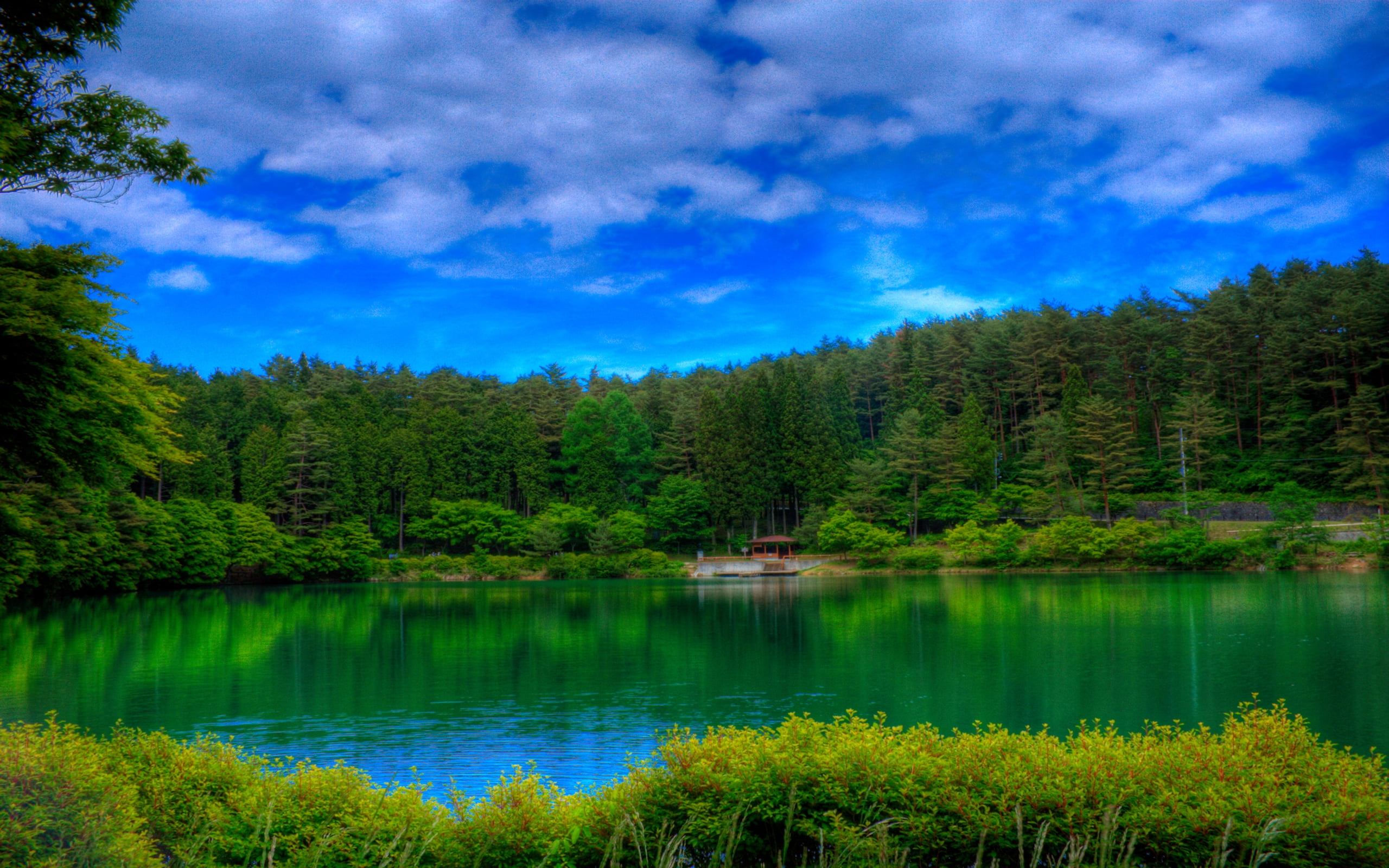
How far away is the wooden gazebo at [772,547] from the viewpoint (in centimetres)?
5381

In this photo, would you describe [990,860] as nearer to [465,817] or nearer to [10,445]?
[465,817]

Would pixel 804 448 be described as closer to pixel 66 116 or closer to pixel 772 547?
pixel 772 547

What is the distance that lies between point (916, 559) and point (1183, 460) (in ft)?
53.6

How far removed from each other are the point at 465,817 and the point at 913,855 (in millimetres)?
2576

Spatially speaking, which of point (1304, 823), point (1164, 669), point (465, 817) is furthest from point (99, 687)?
point (1164, 669)

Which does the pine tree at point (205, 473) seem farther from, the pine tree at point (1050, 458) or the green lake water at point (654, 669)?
the pine tree at point (1050, 458)

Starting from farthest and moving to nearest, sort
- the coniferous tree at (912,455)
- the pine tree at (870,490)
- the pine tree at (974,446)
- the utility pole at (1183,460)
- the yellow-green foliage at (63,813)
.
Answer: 1. the coniferous tree at (912,455)
2. the pine tree at (974,446)
3. the pine tree at (870,490)
4. the utility pole at (1183,460)
5. the yellow-green foliage at (63,813)

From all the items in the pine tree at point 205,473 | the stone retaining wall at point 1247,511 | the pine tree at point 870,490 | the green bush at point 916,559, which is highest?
the pine tree at point 205,473

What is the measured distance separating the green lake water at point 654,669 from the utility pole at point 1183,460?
13.5m

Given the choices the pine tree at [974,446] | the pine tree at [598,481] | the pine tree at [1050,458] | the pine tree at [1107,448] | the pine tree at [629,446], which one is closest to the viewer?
the pine tree at [1107,448]

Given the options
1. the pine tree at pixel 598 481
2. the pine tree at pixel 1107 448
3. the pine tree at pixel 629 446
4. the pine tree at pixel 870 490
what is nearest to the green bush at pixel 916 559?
the pine tree at pixel 870 490

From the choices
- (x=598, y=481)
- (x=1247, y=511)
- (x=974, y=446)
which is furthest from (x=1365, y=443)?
(x=598, y=481)

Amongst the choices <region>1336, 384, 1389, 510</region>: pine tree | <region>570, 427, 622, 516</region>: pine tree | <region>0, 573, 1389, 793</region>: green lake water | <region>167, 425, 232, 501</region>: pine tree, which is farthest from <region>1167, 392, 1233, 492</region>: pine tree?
<region>167, 425, 232, 501</region>: pine tree

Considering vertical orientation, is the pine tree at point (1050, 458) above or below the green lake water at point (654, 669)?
above
